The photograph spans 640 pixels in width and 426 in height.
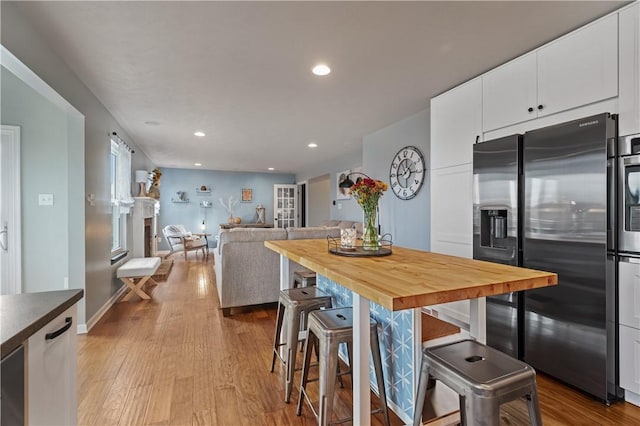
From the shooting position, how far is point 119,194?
4.10 m

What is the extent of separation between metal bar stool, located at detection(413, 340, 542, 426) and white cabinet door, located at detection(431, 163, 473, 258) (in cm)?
180

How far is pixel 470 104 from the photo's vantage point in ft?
9.10

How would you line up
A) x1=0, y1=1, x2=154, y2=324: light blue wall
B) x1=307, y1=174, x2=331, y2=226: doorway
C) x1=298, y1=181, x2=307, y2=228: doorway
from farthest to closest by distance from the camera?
x1=298, y1=181, x2=307, y2=228: doorway < x1=307, y1=174, x2=331, y2=226: doorway < x1=0, y1=1, x2=154, y2=324: light blue wall

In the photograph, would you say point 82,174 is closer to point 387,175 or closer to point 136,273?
point 136,273

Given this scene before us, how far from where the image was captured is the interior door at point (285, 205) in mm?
9602

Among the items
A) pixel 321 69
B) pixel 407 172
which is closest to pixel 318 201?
pixel 407 172

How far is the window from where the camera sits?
402cm

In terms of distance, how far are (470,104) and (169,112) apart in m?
3.40

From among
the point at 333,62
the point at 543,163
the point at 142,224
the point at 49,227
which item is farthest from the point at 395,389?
the point at 142,224

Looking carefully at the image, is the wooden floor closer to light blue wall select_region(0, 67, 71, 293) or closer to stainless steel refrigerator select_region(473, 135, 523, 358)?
stainless steel refrigerator select_region(473, 135, 523, 358)

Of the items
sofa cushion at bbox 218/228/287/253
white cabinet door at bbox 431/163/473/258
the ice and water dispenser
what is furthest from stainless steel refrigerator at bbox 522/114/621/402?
sofa cushion at bbox 218/228/287/253

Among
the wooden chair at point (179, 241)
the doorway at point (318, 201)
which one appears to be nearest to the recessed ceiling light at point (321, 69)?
the wooden chair at point (179, 241)

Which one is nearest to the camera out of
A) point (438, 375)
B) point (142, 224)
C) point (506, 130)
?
point (438, 375)

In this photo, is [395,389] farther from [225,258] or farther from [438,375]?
[225,258]
